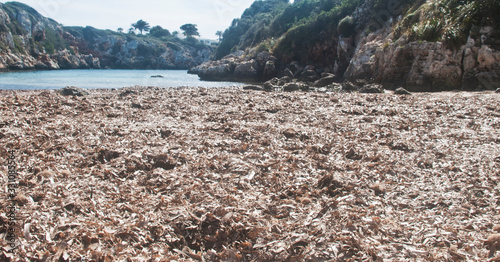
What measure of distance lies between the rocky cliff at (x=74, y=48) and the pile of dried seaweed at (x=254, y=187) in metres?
67.9

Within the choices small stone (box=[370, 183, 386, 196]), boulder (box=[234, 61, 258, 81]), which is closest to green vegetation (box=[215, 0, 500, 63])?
boulder (box=[234, 61, 258, 81])

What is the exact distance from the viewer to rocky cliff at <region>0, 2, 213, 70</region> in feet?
236

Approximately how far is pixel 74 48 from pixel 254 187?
113474 millimetres

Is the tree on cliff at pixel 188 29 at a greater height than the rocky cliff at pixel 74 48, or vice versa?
the tree on cliff at pixel 188 29

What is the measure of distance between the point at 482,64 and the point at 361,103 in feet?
27.2

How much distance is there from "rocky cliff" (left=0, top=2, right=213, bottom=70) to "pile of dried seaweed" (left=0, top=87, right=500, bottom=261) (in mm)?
67932

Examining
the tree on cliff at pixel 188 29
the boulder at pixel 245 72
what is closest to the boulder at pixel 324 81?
the boulder at pixel 245 72

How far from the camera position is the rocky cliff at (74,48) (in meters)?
72.0

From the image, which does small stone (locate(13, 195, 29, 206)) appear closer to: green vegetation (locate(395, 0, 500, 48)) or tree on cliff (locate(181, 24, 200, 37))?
green vegetation (locate(395, 0, 500, 48))

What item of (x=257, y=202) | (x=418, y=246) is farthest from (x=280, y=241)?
(x=418, y=246)

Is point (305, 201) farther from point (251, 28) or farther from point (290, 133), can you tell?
point (251, 28)

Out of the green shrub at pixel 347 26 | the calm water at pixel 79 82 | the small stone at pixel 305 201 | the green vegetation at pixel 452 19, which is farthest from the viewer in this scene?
the green shrub at pixel 347 26

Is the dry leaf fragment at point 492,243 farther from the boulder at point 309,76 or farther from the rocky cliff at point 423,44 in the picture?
the boulder at point 309,76

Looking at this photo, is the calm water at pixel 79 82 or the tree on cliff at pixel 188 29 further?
the tree on cliff at pixel 188 29
